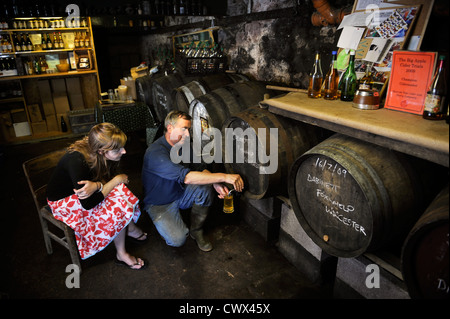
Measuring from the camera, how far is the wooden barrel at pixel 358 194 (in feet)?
5.08

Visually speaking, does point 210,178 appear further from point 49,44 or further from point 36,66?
point 49,44

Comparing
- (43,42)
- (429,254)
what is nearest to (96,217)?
(429,254)

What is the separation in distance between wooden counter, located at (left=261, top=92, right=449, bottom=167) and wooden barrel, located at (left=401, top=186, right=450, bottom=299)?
23 centimetres

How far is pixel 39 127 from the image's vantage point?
20.2ft

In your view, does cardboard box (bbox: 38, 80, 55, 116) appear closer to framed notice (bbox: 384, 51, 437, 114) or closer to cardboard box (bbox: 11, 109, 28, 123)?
cardboard box (bbox: 11, 109, 28, 123)

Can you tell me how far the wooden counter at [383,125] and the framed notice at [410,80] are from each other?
0.06m

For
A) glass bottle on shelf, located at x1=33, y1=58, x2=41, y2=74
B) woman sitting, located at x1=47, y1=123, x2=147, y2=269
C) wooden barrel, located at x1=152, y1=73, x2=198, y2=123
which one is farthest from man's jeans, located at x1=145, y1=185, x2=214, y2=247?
glass bottle on shelf, located at x1=33, y1=58, x2=41, y2=74

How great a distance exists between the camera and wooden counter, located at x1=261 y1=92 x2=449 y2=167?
4.29ft

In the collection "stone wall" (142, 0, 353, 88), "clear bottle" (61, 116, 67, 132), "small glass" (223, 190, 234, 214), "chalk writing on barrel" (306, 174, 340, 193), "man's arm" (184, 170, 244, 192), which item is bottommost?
"clear bottle" (61, 116, 67, 132)

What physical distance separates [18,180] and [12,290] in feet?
7.66

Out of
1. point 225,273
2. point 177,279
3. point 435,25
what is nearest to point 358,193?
point 435,25

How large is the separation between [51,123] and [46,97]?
1.87ft

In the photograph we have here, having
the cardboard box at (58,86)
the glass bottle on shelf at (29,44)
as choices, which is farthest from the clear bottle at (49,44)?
the cardboard box at (58,86)
